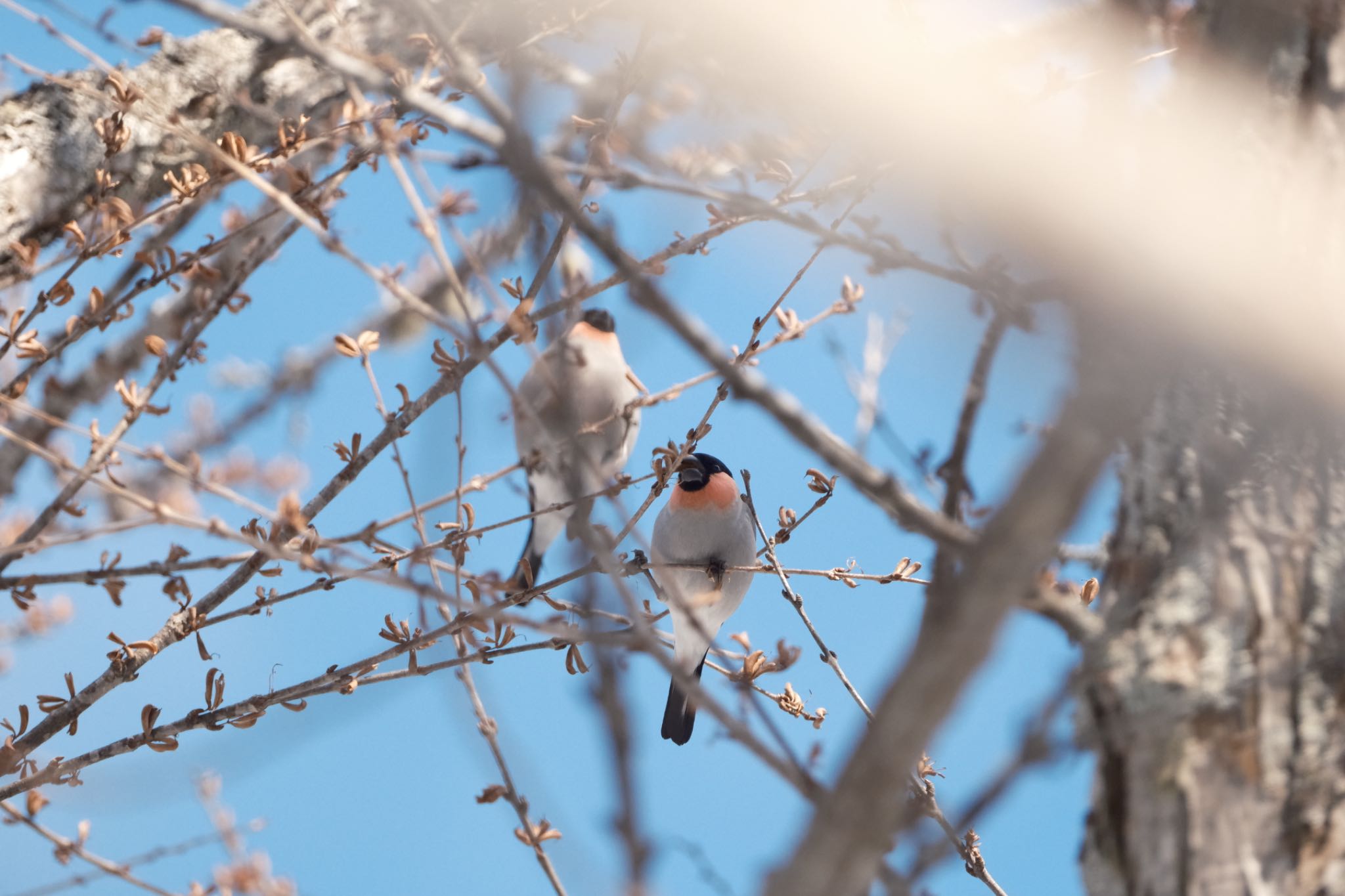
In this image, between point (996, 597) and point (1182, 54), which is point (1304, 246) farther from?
point (996, 597)

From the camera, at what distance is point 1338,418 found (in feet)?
3.86

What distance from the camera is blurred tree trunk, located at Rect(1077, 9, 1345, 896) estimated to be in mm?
1086

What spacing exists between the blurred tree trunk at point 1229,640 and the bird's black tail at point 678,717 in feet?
9.14

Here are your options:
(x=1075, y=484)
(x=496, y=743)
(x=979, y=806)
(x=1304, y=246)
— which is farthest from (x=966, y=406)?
(x=496, y=743)

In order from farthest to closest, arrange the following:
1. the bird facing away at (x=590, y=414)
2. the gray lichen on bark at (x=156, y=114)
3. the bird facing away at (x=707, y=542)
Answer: the bird facing away at (x=707, y=542)
the bird facing away at (x=590, y=414)
the gray lichen on bark at (x=156, y=114)

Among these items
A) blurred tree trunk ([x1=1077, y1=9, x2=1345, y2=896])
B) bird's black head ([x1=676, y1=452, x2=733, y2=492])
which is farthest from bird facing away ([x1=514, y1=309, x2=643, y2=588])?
blurred tree trunk ([x1=1077, y1=9, x2=1345, y2=896])

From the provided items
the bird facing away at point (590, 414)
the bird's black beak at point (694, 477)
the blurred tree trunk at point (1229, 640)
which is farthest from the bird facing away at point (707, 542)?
the blurred tree trunk at point (1229, 640)

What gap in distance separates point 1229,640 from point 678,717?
299cm

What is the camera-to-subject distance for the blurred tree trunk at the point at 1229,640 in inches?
42.8

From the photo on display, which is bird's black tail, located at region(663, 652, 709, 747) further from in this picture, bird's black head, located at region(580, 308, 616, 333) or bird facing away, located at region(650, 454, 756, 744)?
bird's black head, located at region(580, 308, 616, 333)

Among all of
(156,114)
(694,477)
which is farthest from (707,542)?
(156,114)

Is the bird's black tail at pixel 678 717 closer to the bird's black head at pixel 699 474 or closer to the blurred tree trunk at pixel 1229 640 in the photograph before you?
the bird's black head at pixel 699 474

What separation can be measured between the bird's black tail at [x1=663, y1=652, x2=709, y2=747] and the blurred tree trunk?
279cm

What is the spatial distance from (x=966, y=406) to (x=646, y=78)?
161 cm
